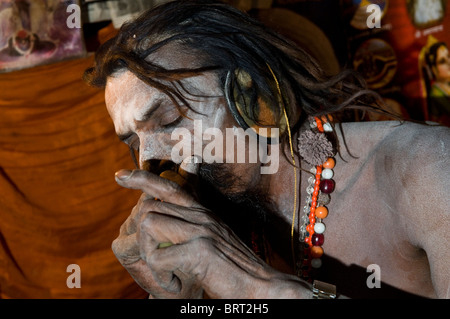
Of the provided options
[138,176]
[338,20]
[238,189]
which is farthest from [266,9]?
[138,176]

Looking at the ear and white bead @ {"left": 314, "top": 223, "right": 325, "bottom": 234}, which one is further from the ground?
the ear

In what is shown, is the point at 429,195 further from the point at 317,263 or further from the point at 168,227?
the point at 168,227

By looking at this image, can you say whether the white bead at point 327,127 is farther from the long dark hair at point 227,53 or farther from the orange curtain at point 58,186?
the orange curtain at point 58,186

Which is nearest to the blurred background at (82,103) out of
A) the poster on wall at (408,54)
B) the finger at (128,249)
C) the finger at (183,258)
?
the poster on wall at (408,54)

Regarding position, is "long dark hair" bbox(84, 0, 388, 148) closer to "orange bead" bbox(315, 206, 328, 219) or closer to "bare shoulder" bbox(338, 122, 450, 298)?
"bare shoulder" bbox(338, 122, 450, 298)

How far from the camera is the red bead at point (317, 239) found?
1119mm

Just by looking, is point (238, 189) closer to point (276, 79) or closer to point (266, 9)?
point (276, 79)

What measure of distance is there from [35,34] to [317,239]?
1.73 metres

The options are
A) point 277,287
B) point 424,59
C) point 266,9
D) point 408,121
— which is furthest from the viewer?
point 266,9

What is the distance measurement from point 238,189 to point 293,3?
1.60 meters

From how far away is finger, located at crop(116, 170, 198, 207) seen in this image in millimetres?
794

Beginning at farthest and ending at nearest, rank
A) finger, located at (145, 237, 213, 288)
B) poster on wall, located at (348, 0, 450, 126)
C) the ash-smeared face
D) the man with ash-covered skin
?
poster on wall, located at (348, 0, 450, 126)
the ash-smeared face
the man with ash-covered skin
finger, located at (145, 237, 213, 288)

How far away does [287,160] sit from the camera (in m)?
1.13

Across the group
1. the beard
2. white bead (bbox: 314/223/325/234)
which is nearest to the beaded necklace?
white bead (bbox: 314/223/325/234)
